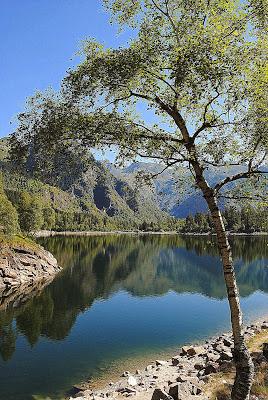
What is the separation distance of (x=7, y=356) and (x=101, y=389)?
616 inches

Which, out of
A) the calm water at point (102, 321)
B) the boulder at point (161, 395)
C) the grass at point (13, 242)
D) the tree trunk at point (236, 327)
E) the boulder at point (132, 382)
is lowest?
the calm water at point (102, 321)

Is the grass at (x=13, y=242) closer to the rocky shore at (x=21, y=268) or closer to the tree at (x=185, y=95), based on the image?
the rocky shore at (x=21, y=268)

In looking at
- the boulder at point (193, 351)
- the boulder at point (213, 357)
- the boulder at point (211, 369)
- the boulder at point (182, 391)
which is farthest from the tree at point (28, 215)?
the boulder at point (182, 391)

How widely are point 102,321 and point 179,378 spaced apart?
3456 centimetres

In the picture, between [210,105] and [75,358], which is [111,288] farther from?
[210,105]

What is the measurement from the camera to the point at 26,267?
93.1 meters

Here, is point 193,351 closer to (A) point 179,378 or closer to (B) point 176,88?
(A) point 179,378

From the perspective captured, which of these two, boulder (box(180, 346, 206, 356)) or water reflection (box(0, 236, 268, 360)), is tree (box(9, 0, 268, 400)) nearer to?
water reflection (box(0, 236, 268, 360))

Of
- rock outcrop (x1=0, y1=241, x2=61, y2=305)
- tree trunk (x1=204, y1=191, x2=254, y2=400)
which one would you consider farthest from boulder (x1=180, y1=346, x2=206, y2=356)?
rock outcrop (x1=0, y1=241, x2=61, y2=305)

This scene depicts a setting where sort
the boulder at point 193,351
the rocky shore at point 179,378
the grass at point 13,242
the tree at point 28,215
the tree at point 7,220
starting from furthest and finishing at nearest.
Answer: the tree at point 28,215
the tree at point 7,220
the grass at point 13,242
the boulder at point 193,351
the rocky shore at point 179,378

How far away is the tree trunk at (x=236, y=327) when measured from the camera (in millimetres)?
15453

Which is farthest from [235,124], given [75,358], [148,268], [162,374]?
[148,268]

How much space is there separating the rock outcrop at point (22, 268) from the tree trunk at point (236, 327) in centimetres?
6495

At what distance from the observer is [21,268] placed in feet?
298
